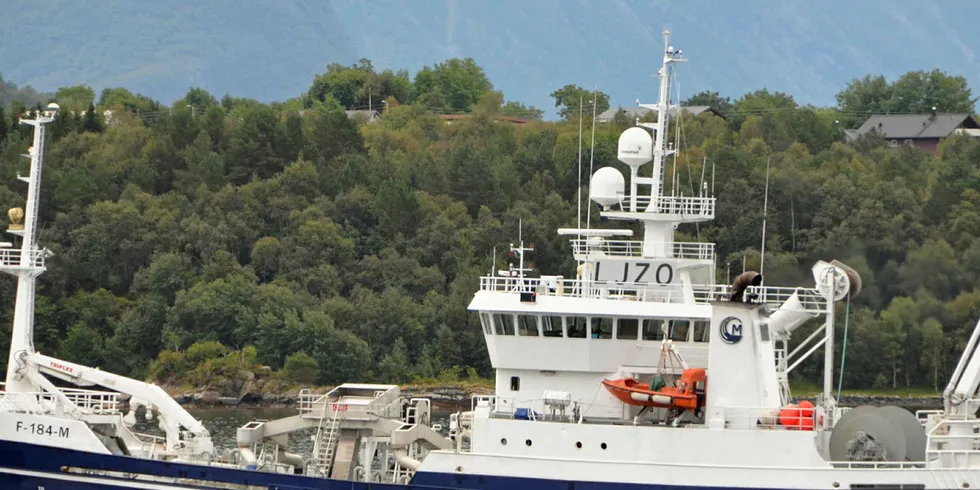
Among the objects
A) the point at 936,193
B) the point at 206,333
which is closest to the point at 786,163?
the point at 936,193

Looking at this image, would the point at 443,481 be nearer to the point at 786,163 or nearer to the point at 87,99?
the point at 786,163

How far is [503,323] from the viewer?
2897cm

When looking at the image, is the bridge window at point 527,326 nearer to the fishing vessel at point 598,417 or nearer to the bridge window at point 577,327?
the fishing vessel at point 598,417

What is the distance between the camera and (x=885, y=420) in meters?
26.5

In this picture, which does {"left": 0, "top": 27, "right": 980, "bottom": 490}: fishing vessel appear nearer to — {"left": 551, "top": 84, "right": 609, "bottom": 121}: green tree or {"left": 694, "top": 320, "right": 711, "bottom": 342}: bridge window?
{"left": 694, "top": 320, "right": 711, "bottom": 342}: bridge window

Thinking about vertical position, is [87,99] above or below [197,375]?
above

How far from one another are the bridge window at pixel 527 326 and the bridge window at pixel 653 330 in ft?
6.02

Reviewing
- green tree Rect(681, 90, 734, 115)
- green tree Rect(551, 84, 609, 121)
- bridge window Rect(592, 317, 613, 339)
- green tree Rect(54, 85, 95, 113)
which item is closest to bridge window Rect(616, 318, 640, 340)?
bridge window Rect(592, 317, 613, 339)

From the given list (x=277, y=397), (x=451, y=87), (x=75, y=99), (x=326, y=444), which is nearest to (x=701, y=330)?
(x=326, y=444)

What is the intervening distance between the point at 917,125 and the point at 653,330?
69.8m

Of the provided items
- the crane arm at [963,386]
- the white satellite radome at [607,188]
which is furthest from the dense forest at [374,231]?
the crane arm at [963,386]

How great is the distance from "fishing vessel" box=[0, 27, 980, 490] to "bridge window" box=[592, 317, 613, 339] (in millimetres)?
36

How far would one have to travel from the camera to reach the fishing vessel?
26609 millimetres

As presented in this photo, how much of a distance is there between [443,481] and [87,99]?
2903 inches
